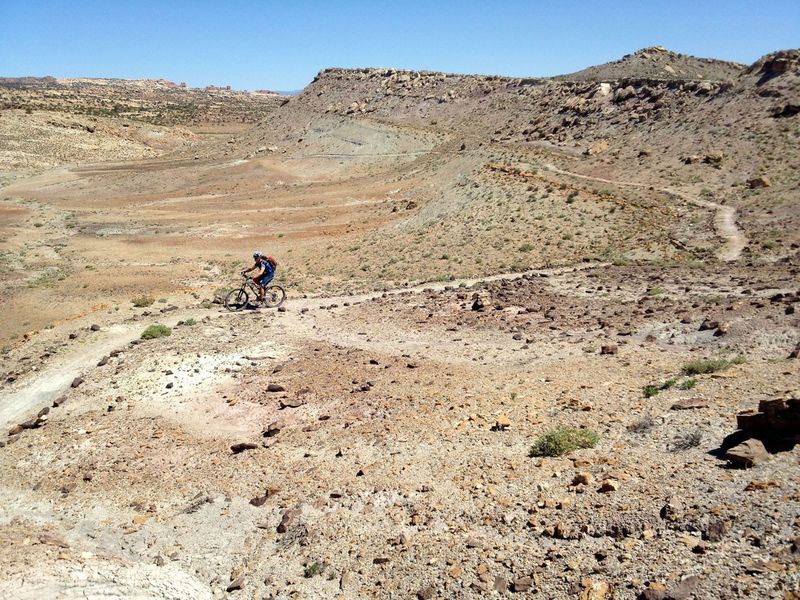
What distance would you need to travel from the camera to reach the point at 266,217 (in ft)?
142

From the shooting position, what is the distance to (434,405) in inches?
458

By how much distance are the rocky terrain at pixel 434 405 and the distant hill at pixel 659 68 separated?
24762 mm

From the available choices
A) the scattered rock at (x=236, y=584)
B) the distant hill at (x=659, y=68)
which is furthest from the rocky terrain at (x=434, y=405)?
the distant hill at (x=659, y=68)

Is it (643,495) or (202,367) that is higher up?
(643,495)

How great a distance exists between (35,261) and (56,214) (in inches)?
651

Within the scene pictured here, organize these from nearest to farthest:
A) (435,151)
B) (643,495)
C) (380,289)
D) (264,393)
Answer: (643,495) < (264,393) < (380,289) < (435,151)

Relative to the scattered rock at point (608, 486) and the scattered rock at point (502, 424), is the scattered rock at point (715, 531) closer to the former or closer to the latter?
the scattered rock at point (608, 486)

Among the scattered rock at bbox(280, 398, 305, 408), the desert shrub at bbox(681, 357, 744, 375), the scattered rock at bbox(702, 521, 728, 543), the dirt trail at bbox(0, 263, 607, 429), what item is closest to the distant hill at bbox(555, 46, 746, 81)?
the dirt trail at bbox(0, 263, 607, 429)

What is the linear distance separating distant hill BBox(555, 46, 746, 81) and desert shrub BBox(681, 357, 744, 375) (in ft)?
167

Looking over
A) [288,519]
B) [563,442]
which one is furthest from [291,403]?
[563,442]

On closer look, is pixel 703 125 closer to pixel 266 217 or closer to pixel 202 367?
pixel 266 217

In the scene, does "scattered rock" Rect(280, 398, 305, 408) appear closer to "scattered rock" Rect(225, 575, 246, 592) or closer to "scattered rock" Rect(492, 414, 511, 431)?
"scattered rock" Rect(492, 414, 511, 431)

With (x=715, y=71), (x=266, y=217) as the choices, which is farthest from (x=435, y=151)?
(x=715, y=71)

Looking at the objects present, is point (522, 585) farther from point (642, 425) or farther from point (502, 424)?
point (502, 424)
